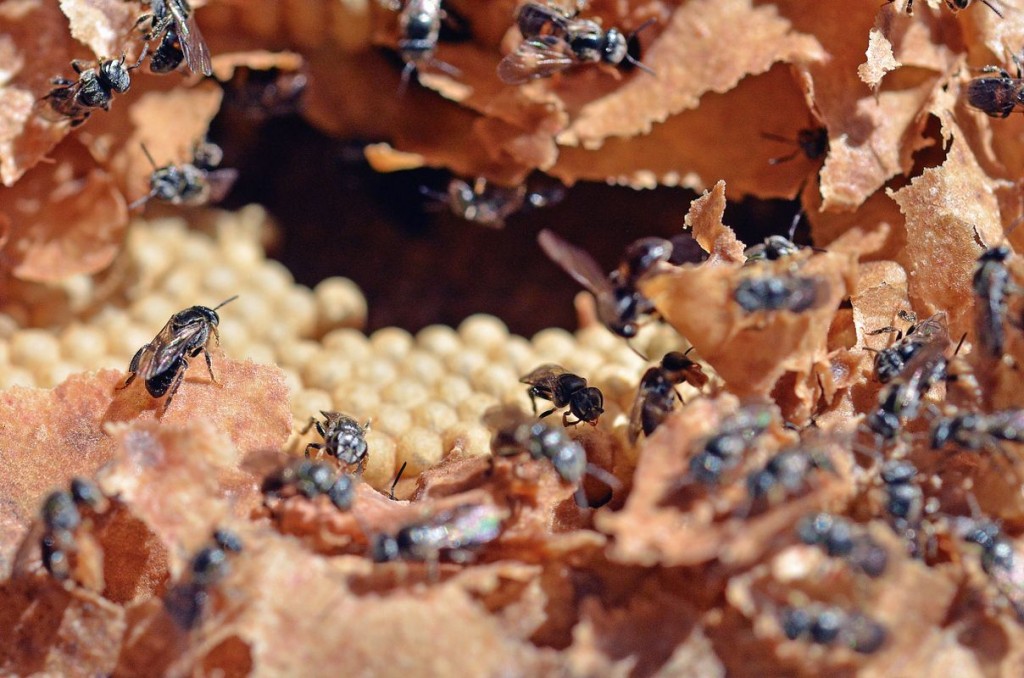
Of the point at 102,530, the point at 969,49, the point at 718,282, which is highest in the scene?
the point at 969,49

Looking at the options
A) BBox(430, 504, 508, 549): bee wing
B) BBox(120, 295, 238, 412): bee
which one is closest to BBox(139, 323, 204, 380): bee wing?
BBox(120, 295, 238, 412): bee

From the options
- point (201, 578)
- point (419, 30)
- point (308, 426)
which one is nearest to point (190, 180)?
point (419, 30)

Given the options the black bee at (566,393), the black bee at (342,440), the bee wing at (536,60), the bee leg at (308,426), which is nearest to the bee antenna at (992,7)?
Result: the bee wing at (536,60)

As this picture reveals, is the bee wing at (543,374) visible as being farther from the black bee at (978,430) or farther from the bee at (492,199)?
the black bee at (978,430)

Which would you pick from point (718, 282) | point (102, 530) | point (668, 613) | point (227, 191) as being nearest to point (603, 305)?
point (718, 282)

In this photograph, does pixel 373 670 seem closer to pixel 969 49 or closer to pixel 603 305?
pixel 603 305

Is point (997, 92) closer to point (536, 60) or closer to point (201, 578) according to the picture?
point (536, 60)
